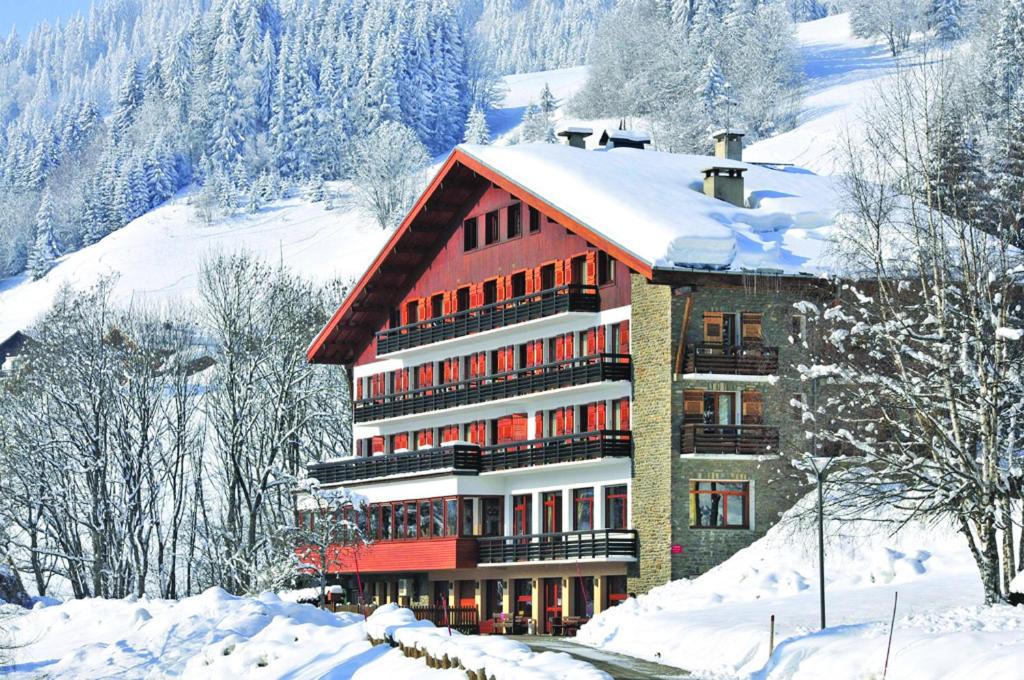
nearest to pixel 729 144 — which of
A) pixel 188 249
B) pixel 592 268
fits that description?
pixel 592 268

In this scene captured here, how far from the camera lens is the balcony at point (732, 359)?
5291 cm

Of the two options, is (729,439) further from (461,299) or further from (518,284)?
(461,299)

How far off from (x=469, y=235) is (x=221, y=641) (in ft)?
80.8

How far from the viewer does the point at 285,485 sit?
78.3 metres

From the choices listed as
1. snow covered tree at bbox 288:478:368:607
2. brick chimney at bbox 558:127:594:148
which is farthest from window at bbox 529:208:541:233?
snow covered tree at bbox 288:478:368:607

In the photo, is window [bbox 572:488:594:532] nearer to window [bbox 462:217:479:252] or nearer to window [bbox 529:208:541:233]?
window [bbox 529:208:541:233]

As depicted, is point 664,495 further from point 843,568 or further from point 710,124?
point 710,124

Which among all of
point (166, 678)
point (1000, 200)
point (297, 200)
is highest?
point (297, 200)

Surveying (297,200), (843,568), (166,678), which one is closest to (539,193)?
(843,568)

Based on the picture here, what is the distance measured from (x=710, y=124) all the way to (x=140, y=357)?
307 feet

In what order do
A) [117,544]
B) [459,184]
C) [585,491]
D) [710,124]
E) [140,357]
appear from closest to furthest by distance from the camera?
[585,491] → [459,184] → [117,544] → [140,357] → [710,124]

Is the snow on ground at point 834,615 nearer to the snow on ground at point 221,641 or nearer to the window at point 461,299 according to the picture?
the snow on ground at point 221,641

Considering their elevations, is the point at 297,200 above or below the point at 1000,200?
above

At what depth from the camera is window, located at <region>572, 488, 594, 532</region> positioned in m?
57.0
